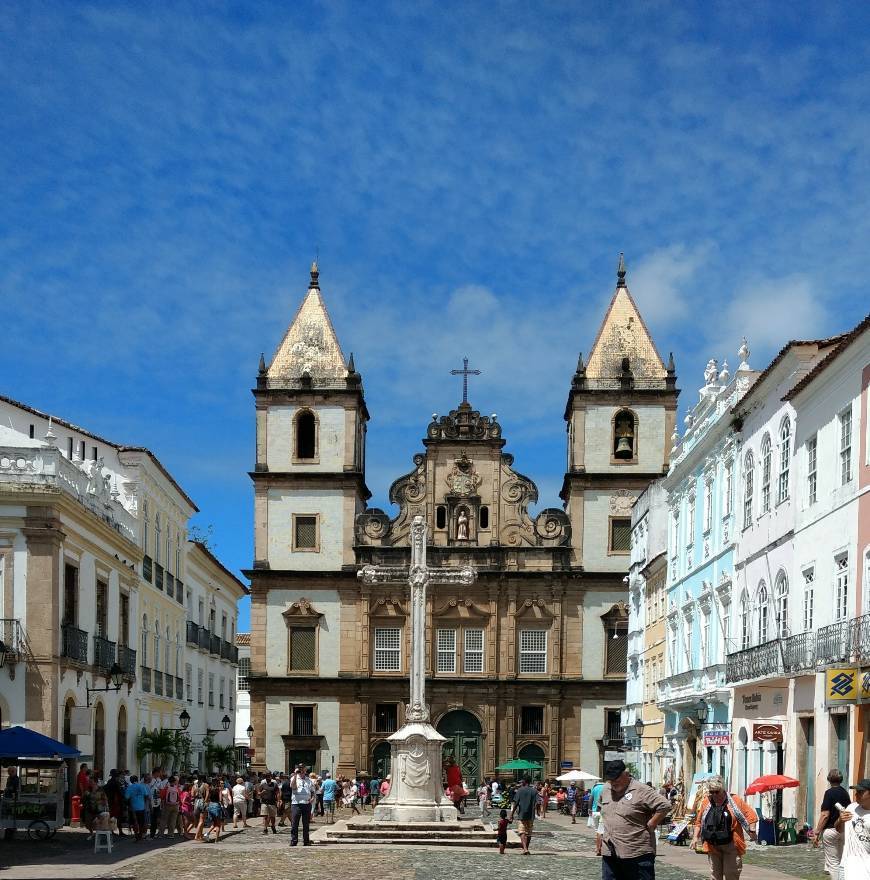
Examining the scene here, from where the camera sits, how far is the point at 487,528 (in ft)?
199

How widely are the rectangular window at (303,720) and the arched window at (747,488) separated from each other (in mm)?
29145

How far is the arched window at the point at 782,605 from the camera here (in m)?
30.0

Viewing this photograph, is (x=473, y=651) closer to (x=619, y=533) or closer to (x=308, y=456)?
(x=619, y=533)

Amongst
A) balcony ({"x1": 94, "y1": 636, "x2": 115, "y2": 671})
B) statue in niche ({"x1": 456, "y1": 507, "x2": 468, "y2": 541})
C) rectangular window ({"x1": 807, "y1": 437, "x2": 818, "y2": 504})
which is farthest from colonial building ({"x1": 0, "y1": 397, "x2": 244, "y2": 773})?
rectangular window ({"x1": 807, "y1": 437, "x2": 818, "y2": 504})

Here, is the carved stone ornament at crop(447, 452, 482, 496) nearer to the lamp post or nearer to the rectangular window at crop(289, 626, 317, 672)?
the rectangular window at crop(289, 626, 317, 672)

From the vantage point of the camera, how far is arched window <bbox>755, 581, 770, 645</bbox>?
31.6m

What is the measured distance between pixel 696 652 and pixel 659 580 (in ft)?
27.1

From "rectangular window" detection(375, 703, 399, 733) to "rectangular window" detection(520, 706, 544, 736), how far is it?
4955 mm

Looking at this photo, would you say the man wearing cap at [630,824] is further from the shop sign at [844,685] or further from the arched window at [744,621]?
the arched window at [744,621]

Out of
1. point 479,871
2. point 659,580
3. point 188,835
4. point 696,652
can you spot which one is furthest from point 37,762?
point 659,580

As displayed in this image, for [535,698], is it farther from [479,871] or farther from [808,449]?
[479,871]

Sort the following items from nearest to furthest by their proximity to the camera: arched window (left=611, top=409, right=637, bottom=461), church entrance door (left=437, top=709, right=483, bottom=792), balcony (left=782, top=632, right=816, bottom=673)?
balcony (left=782, top=632, right=816, bottom=673) → church entrance door (left=437, top=709, right=483, bottom=792) → arched window (left=611, top=409, right=637, bottom=461)

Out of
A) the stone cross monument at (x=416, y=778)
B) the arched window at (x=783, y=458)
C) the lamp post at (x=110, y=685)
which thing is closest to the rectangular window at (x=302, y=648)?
the lamp post at (x=110, y=685)

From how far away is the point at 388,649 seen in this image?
59.7 meters
